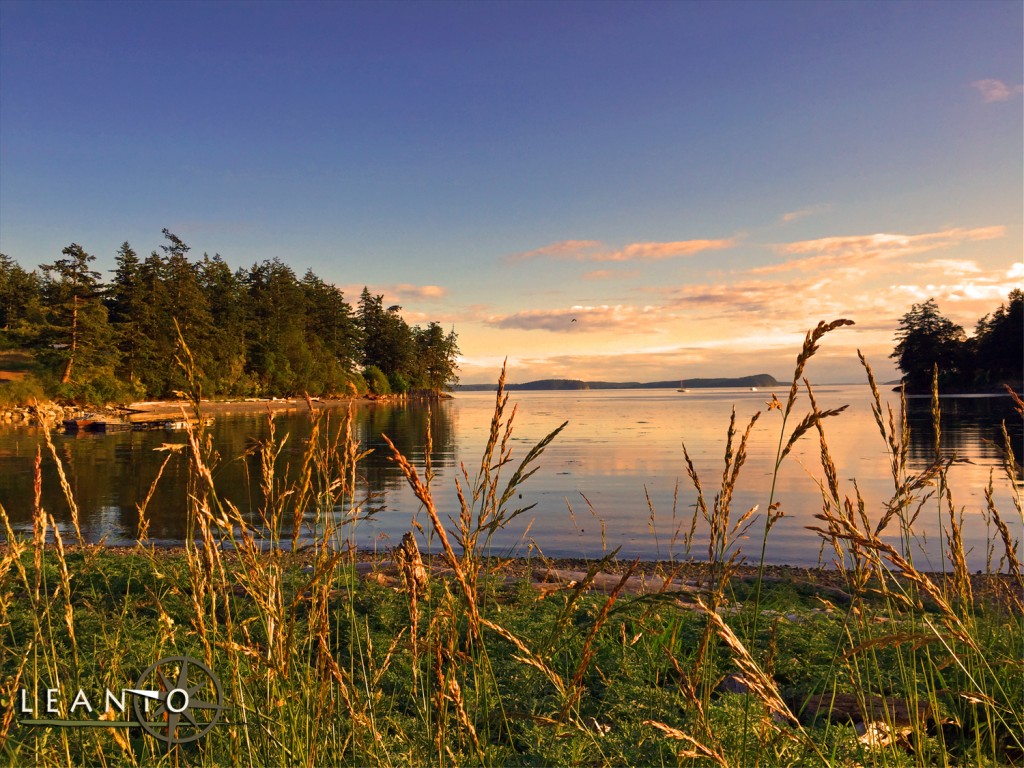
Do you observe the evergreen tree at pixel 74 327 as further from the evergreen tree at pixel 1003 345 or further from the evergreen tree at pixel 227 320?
the evergreen tree at pixel 1003 345

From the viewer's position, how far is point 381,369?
115 meters

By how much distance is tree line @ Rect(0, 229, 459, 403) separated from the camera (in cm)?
5292

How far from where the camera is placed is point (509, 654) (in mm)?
3457

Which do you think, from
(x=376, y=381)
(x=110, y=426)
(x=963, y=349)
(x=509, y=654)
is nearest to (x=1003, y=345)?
(x=963, y=349)

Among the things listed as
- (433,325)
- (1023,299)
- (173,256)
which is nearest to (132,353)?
(173,256)

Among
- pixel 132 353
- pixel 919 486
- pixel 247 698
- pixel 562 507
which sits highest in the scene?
pixel 132 353

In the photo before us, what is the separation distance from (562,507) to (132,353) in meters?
58.2

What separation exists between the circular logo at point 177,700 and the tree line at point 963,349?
103 meters

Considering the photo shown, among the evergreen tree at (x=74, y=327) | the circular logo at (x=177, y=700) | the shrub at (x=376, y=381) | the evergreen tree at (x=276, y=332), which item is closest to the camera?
the circular logo at (x=177, y=700)

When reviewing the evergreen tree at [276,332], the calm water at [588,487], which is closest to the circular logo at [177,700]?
the calm water at [588,487]

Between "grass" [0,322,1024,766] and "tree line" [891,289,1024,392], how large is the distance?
101m

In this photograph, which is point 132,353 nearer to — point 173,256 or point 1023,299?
point 173,256

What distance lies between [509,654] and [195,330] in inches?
2696

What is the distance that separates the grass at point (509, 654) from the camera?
1604 mm
